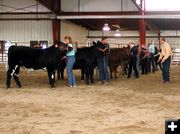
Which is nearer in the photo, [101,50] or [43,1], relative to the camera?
[101,50]

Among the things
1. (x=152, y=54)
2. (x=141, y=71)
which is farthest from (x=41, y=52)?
(x=152, y=54)

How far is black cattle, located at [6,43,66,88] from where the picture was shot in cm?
1197

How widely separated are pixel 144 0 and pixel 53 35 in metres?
8.35

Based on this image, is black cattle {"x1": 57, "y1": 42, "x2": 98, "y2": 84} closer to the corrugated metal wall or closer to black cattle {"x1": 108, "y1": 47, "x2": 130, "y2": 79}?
black cattle {"x1": 108, "y1": 47, "x2": 130, "y2": 79}

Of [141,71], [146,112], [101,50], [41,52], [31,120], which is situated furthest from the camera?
[141,71]

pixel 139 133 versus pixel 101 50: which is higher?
pixel 101 50

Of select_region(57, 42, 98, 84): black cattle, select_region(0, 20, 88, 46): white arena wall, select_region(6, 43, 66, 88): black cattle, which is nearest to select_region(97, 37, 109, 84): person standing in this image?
select_region(57, 42, 98, 84): black cattle

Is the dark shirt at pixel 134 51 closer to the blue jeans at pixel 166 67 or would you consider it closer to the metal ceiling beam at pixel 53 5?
the blue jeans at pixel 166 67

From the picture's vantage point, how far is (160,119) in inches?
254

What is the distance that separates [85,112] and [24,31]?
1102 inches

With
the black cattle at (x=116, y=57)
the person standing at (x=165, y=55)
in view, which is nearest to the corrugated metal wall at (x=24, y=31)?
the black cattle at (x=116, y=57)

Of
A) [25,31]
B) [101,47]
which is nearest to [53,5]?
[25,31]

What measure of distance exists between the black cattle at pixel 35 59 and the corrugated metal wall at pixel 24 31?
2203 cm

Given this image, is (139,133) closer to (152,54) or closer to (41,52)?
(41,52)
